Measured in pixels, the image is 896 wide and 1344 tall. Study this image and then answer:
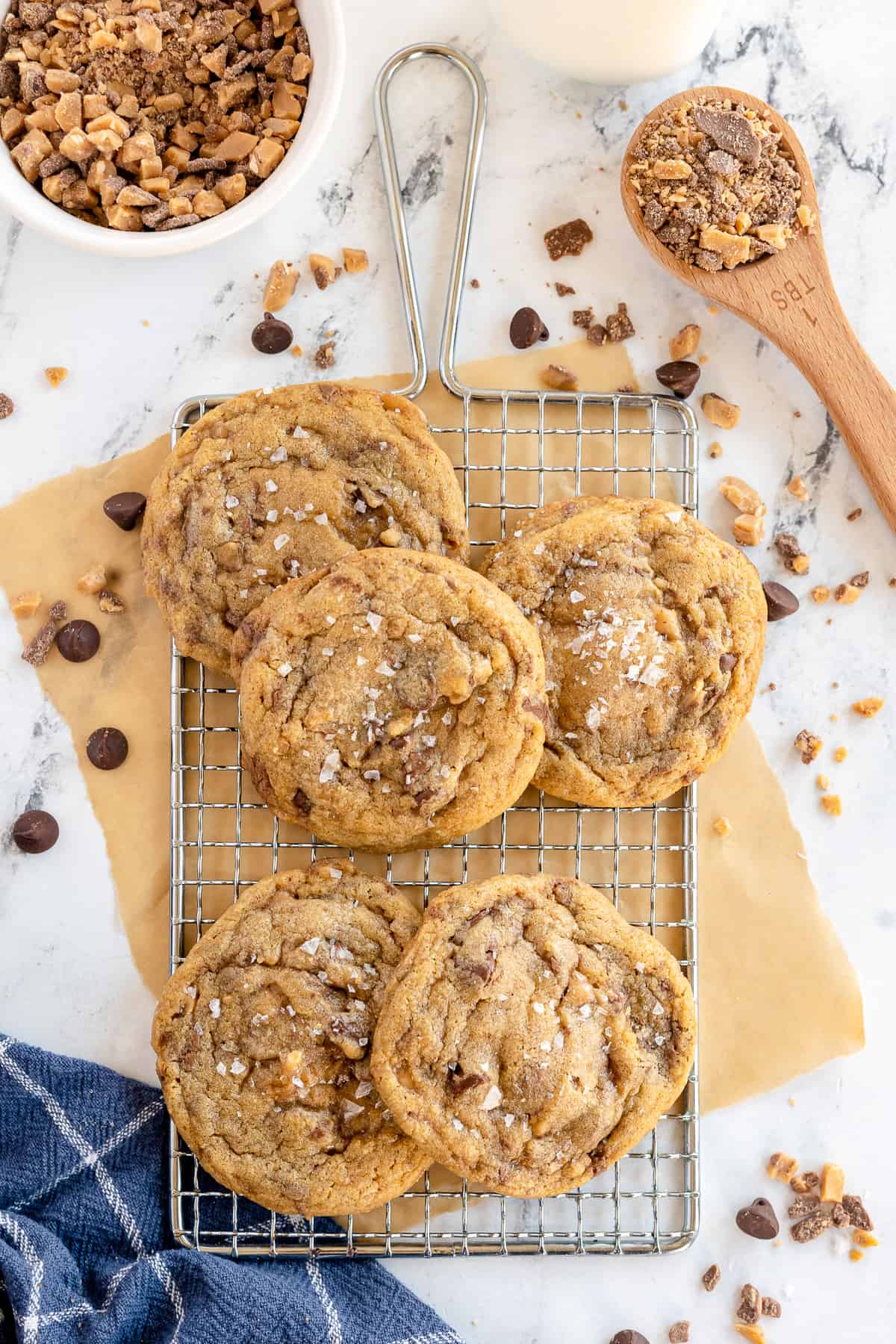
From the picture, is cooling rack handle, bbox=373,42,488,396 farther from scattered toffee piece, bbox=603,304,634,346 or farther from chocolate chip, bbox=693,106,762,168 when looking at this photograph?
→ chocolate chip, bbox=693,106,762,168

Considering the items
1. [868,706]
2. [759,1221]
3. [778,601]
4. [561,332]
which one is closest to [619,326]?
[561,332]

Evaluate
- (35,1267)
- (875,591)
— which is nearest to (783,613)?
(875,591)

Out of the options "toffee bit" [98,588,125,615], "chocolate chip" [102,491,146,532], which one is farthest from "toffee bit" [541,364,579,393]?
"toffee bit" [98,588,125,615]

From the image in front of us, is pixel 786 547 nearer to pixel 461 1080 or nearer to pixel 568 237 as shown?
pixel 568 237

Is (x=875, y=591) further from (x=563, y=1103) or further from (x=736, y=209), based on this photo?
(x=563, y=1103)

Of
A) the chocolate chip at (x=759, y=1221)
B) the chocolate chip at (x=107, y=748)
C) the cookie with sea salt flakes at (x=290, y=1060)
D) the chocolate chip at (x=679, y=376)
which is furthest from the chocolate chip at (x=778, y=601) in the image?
the chocolate chip at (x=107, y=748)

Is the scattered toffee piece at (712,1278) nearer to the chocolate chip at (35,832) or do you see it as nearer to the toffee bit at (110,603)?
the chocolate chip at (35,832)
